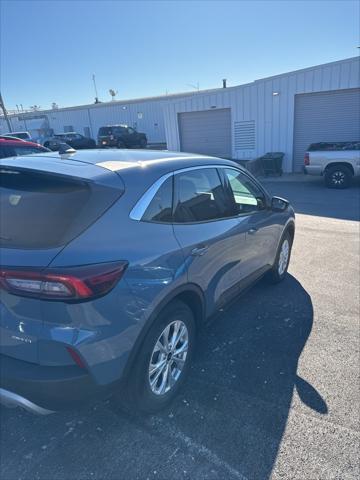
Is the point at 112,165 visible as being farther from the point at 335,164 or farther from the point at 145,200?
the point at 335,164

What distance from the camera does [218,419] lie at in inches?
95.8

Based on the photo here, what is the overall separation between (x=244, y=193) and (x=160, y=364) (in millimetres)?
1953

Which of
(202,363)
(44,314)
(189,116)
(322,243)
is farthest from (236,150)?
(44,314)

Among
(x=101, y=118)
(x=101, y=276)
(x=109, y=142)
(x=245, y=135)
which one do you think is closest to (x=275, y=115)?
(x=245, y=135)

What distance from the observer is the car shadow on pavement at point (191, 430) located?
2080mm

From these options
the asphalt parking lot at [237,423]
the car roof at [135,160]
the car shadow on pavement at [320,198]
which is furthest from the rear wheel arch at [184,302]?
the car shadow on pavement at [320,198]

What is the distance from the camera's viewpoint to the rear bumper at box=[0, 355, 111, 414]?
1819 mm

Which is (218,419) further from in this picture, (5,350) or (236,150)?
(236,150)

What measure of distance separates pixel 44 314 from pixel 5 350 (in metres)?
0.37

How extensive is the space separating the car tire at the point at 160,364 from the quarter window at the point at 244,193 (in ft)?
4.06

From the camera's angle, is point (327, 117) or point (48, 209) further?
point (327, 117)

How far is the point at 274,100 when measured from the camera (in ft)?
49.4

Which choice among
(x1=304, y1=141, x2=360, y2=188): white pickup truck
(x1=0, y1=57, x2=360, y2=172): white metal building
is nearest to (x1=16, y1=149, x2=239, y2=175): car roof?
(x1=304, y1=141, x2=360, y2=188): white pickup truck

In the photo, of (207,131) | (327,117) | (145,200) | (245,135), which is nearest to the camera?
(145,200)
